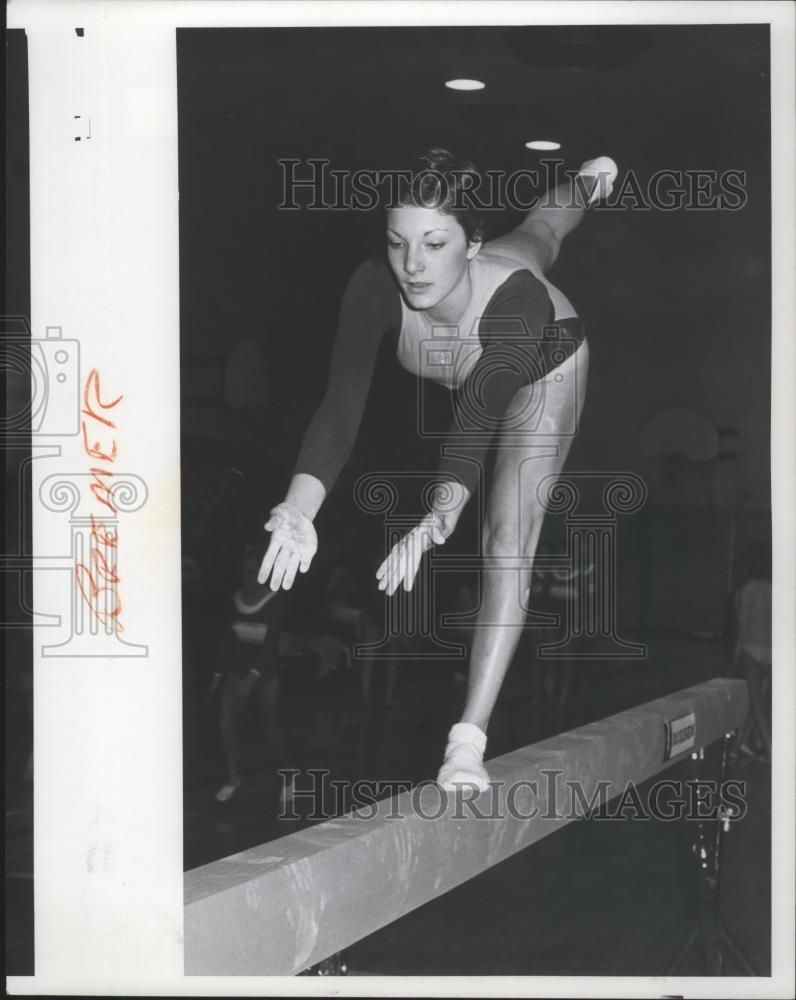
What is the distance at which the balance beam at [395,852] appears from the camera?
2.28m

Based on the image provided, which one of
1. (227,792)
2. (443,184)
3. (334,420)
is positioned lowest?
(227,792)

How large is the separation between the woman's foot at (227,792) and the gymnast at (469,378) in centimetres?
44

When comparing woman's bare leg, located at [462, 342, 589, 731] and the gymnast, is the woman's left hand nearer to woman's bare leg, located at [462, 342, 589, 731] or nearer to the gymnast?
the gymnast

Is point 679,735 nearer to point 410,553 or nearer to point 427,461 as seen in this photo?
point 410,553

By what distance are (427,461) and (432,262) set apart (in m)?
0.43

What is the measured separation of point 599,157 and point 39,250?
1240mm

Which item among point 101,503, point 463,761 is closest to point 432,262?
point 101,503

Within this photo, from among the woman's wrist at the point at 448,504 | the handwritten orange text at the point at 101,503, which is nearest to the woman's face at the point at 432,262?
the woman's wrist at the point at 448,504

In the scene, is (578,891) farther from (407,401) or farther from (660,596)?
(407,401)

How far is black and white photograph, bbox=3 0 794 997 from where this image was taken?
2.38 metres

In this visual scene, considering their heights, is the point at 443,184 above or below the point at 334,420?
above

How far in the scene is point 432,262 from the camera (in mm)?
2402

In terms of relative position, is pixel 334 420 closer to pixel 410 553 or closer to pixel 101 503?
pixel 410 553

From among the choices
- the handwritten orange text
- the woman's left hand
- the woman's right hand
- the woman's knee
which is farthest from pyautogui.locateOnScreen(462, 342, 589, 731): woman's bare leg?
the handwritten orange text
